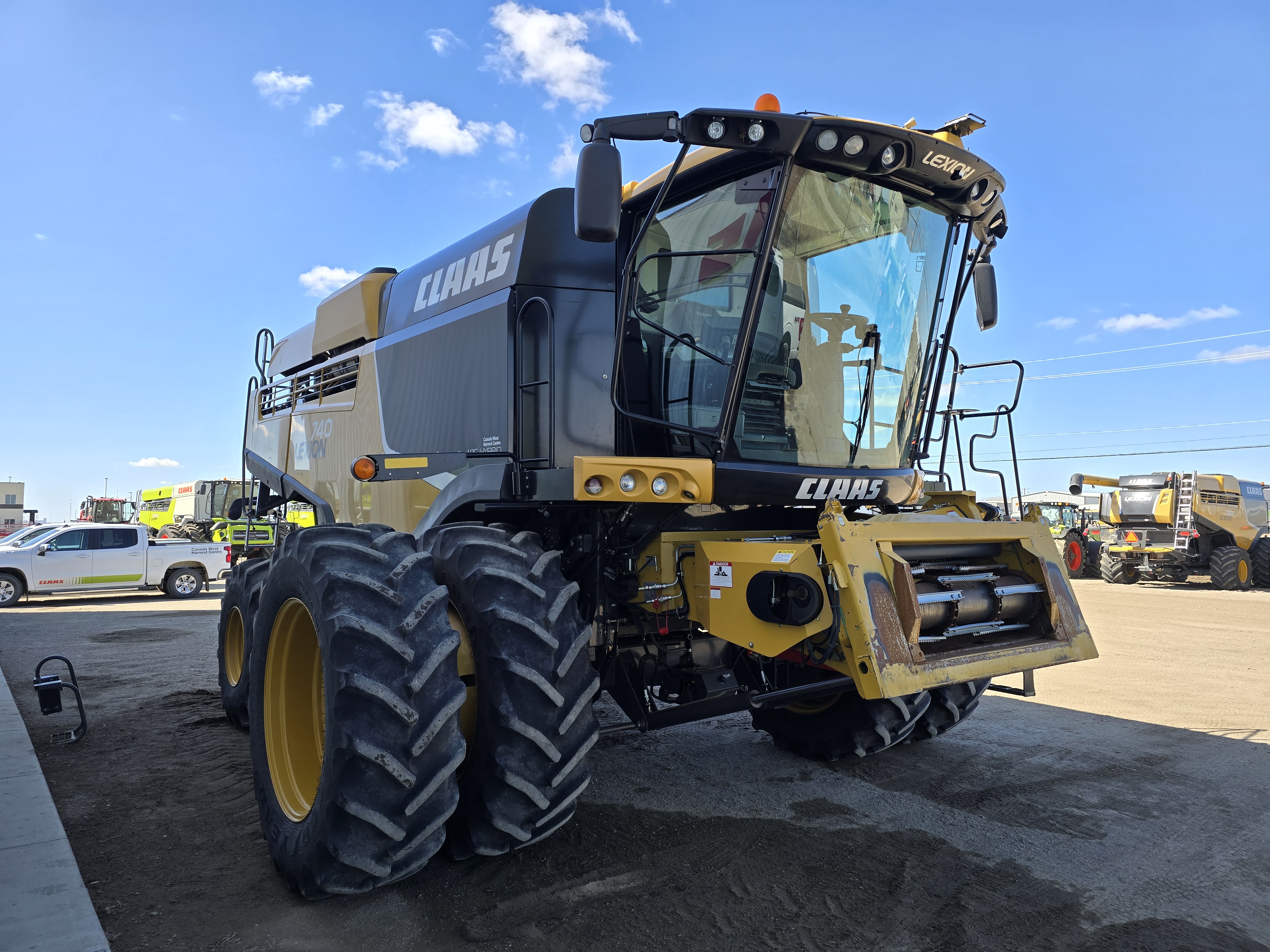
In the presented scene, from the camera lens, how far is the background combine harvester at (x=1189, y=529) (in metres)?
20.2

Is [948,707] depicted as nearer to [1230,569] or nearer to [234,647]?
[234,647]

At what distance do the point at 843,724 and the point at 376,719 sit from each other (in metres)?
2.95

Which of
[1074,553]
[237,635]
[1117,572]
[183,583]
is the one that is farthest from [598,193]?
[1117,572]

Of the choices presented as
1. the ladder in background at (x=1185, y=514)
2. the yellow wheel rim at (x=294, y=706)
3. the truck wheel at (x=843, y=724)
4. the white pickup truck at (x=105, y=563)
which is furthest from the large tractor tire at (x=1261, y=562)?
the yellow wheel rim at (x=294, y=706)

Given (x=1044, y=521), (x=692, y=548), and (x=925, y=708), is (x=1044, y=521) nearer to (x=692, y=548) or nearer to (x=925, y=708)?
(x=925, y=708)

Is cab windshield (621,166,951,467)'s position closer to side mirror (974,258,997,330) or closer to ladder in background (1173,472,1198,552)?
side mirror (974,258,997,330)

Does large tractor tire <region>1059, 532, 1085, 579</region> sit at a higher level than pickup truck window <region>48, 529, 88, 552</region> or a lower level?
lower

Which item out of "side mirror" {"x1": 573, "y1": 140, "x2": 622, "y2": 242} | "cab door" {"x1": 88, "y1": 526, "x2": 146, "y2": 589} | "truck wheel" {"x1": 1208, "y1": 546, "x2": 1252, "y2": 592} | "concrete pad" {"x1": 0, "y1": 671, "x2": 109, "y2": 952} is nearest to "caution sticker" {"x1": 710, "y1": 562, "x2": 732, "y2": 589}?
"side mirror" {"x1": 573, "y1": 140, "x2": 622, "y2": 242}

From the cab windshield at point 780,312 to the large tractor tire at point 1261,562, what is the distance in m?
21.9

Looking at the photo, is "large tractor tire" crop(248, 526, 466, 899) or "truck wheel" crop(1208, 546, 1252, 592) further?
"truck wheel" crop(1208, 546, 1252, 592)

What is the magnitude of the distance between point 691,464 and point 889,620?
1041 mm

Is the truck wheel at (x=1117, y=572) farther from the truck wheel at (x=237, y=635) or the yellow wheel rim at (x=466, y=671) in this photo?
the yellow wheel rim at (x=466, y=671)

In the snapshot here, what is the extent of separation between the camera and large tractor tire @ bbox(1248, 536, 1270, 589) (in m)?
20.8

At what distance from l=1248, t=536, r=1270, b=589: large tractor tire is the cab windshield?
71.7 feet
